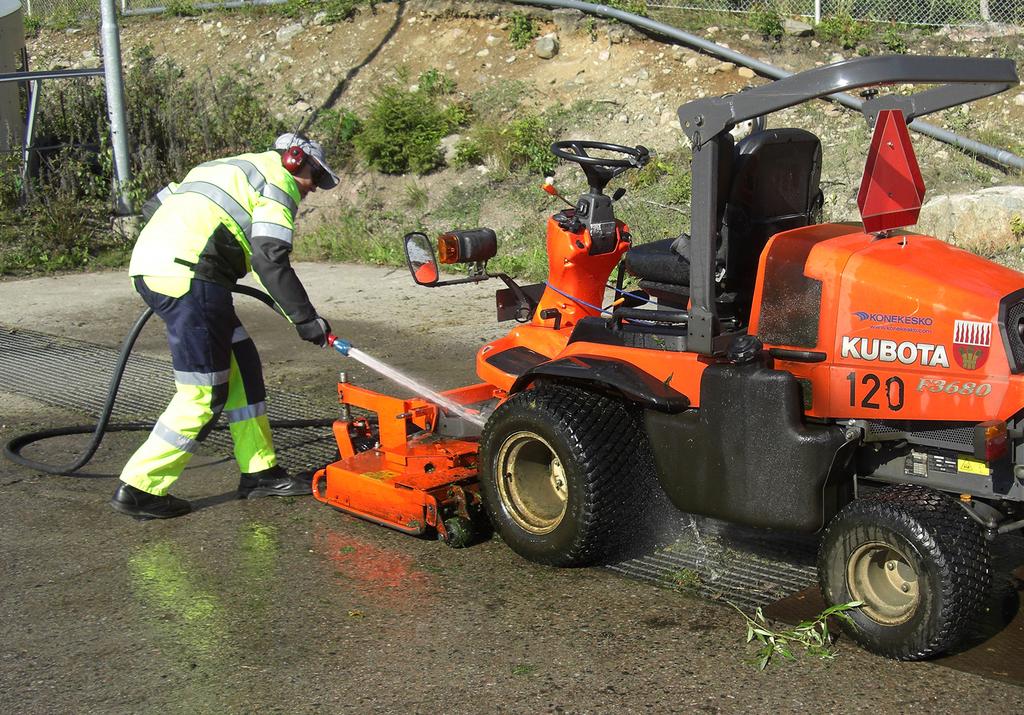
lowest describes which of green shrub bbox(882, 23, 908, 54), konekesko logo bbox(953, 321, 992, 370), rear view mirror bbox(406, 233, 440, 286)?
konekesko logo bbox(953, 321, 992, 370)

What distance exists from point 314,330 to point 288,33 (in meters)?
12.6

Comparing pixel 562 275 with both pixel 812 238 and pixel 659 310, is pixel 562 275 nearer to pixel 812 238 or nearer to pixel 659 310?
pixel 659 310

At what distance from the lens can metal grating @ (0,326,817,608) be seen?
4.40 m

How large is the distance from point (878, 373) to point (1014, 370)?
0.40 metres

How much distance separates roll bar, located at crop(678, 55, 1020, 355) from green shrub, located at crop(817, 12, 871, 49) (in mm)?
9316

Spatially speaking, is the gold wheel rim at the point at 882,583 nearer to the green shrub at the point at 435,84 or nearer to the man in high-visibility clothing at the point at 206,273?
Result: the man in high-visibility clothing at the point at 206,273

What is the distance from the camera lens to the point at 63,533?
16.7 feet

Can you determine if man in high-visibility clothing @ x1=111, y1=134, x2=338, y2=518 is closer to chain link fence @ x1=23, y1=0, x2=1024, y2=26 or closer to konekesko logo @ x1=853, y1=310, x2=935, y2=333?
konekesko logo @ x1=853, y1=310, x2=935, y2=333

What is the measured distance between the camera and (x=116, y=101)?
13.0 m

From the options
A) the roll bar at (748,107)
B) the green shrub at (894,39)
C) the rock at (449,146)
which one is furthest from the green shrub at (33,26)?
the roll bar at (748,107)

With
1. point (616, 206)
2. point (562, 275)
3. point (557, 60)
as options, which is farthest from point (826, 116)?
point (562, 275)

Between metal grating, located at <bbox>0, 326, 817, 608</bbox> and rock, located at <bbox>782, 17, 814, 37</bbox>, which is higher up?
rock, located at <bbox>782, 17, 814, 37</bbox>

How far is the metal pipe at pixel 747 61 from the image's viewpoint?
1073 centimetres

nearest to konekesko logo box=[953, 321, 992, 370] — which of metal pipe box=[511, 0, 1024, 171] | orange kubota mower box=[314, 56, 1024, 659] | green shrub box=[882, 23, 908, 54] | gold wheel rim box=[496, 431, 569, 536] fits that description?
orange kubota mower box=[314, 56, 1024, 659]
